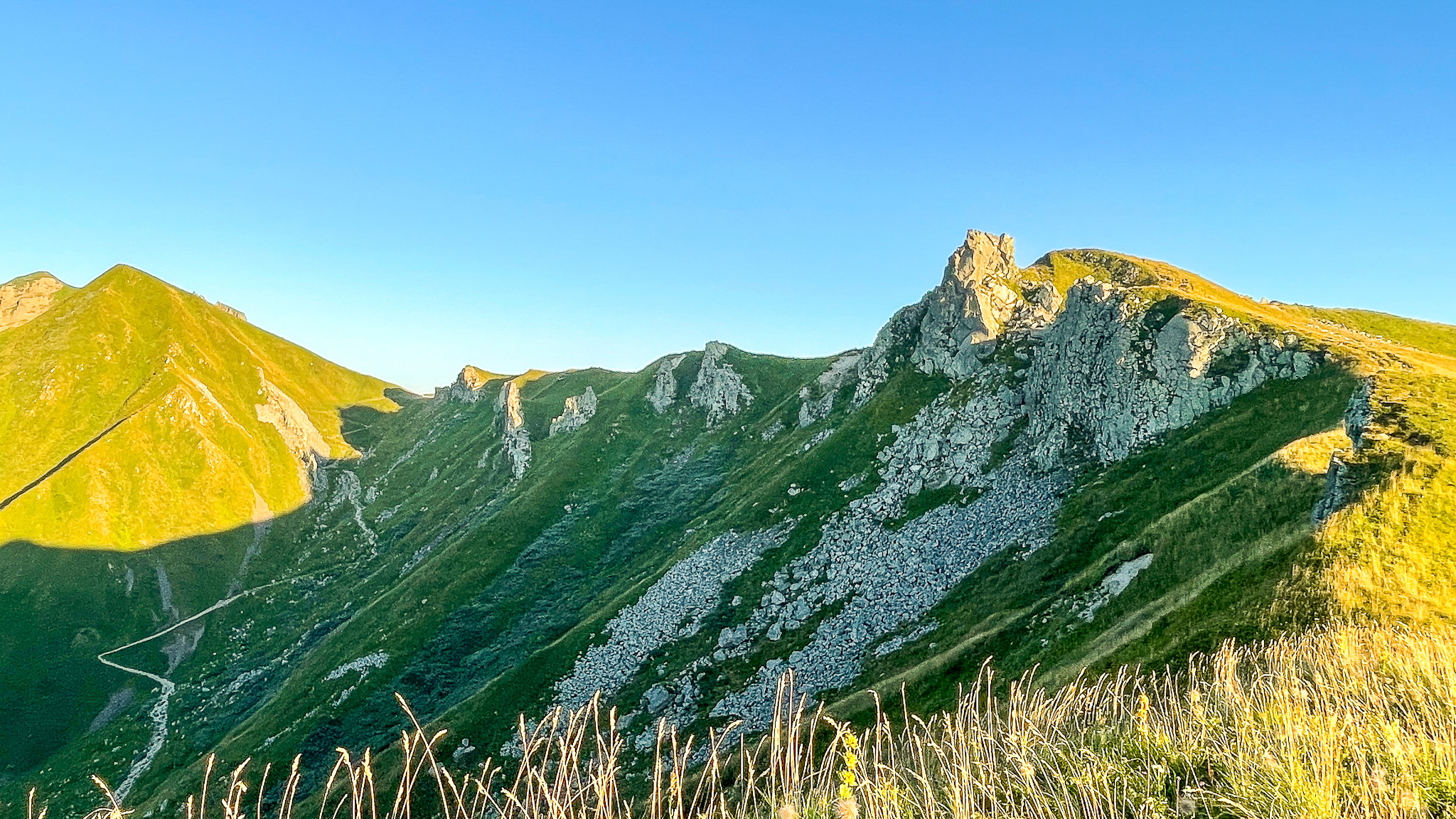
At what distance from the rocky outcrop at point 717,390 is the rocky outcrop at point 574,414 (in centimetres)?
2735

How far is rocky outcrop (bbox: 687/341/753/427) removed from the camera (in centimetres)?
14062

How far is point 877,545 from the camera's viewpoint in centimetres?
7356

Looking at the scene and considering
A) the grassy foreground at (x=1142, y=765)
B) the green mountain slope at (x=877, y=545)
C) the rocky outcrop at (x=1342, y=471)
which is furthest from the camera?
the green mountain slope at (x=877, y=545)

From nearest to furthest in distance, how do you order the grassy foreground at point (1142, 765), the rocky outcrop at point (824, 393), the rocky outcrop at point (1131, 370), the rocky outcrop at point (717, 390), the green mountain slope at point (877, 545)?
1. the grassy foreground at point (1142, 765)
2. the green mountain slope at point (877, 545)
3. the rocky outcrop at point (1131, 370)
4. the rocky outcrop at point (824, 393)
5. the rocky outcrop at point (717, 390)

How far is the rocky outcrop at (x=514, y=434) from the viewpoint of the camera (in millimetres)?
153500

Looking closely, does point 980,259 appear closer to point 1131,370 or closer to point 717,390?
point 1131,370

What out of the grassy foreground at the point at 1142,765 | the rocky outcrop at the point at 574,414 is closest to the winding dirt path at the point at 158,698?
the rocky outcrop at the point at 574,414

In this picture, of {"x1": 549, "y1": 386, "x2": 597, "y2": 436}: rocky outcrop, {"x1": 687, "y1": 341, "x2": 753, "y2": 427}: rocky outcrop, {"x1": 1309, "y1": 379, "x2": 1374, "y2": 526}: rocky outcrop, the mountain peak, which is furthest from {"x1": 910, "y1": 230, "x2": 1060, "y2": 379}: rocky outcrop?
{"x1": 549, "y1": 386, "x2": 597, "y2": 436}: rocky outcrop

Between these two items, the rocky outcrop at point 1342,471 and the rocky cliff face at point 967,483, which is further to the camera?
the rocky cliff face at point 967,483

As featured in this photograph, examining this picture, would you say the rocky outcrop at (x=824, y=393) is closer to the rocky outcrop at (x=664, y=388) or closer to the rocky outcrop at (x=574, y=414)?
the rocky outcrop at (x=664, y=388)

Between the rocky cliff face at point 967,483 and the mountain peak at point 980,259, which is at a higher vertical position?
the mountain peak at point 980,259

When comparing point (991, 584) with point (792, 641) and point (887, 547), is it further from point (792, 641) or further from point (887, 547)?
point (792, 641)

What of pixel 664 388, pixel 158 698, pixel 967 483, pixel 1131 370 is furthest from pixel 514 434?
pixel 1131 370

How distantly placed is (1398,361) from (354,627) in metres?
136
